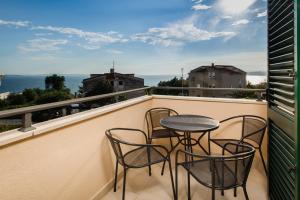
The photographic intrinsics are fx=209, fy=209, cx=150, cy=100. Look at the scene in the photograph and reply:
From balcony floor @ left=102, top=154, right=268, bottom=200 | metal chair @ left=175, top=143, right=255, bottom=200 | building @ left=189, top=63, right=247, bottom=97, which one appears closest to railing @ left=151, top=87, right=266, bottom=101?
balcony floor @ left=102, top=154, right=268, bottom=200

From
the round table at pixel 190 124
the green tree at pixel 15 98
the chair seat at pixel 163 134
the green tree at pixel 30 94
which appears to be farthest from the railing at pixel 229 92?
the green tree at pixel 30 94

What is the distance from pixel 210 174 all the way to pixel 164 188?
72 centimetres

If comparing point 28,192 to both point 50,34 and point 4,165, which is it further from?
point 50,34

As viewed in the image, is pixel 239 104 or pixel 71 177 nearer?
pixel 71 177

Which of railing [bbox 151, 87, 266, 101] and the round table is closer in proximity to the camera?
the round table

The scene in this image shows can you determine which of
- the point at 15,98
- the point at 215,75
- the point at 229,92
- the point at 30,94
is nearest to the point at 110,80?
the point at 30,94

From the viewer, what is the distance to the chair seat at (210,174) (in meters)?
1.49

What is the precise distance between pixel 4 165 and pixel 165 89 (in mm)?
2475

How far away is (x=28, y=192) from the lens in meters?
1.31

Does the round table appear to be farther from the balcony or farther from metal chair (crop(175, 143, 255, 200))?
the balcony

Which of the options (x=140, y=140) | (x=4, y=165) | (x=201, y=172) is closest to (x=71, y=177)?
(x=4, y=165)

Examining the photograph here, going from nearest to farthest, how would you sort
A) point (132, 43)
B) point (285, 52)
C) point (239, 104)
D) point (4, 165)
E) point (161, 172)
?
1. point (4, 165)
2. point (285, 52)
3. point (161, 172)
4. point (239, 104)
5. point (132, 43)

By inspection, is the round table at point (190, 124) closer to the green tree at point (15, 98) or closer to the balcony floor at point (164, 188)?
the balcony floor at point (164, 188)

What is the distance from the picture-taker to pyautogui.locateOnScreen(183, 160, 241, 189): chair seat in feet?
4.89
